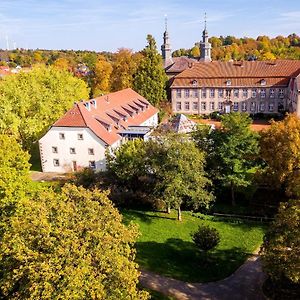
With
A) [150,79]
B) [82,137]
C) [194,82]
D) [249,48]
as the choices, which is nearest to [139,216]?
[82,137]

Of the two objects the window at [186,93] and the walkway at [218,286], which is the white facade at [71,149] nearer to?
the walkway at [218,286]

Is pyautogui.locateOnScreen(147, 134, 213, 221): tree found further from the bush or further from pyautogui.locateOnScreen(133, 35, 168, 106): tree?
pyautogui.locateOnScreen(133, 35, 168, 106): tree

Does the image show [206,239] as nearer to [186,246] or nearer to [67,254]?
[186,246]

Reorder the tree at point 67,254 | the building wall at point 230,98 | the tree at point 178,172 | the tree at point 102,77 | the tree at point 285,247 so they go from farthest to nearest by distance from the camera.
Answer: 1. the tree at point 102,77
2. the building wall at point 230,98
3. the tree at point 178,172
4. the tree at point 285,247
5. the tree at point 67,254

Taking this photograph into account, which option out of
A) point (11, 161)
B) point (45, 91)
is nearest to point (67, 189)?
point (11, 161)

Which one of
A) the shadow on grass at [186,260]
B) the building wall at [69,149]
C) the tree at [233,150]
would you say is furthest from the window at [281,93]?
the shadow on grass at [186,260]

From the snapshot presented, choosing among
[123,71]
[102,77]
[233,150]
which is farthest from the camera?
[102,77]
